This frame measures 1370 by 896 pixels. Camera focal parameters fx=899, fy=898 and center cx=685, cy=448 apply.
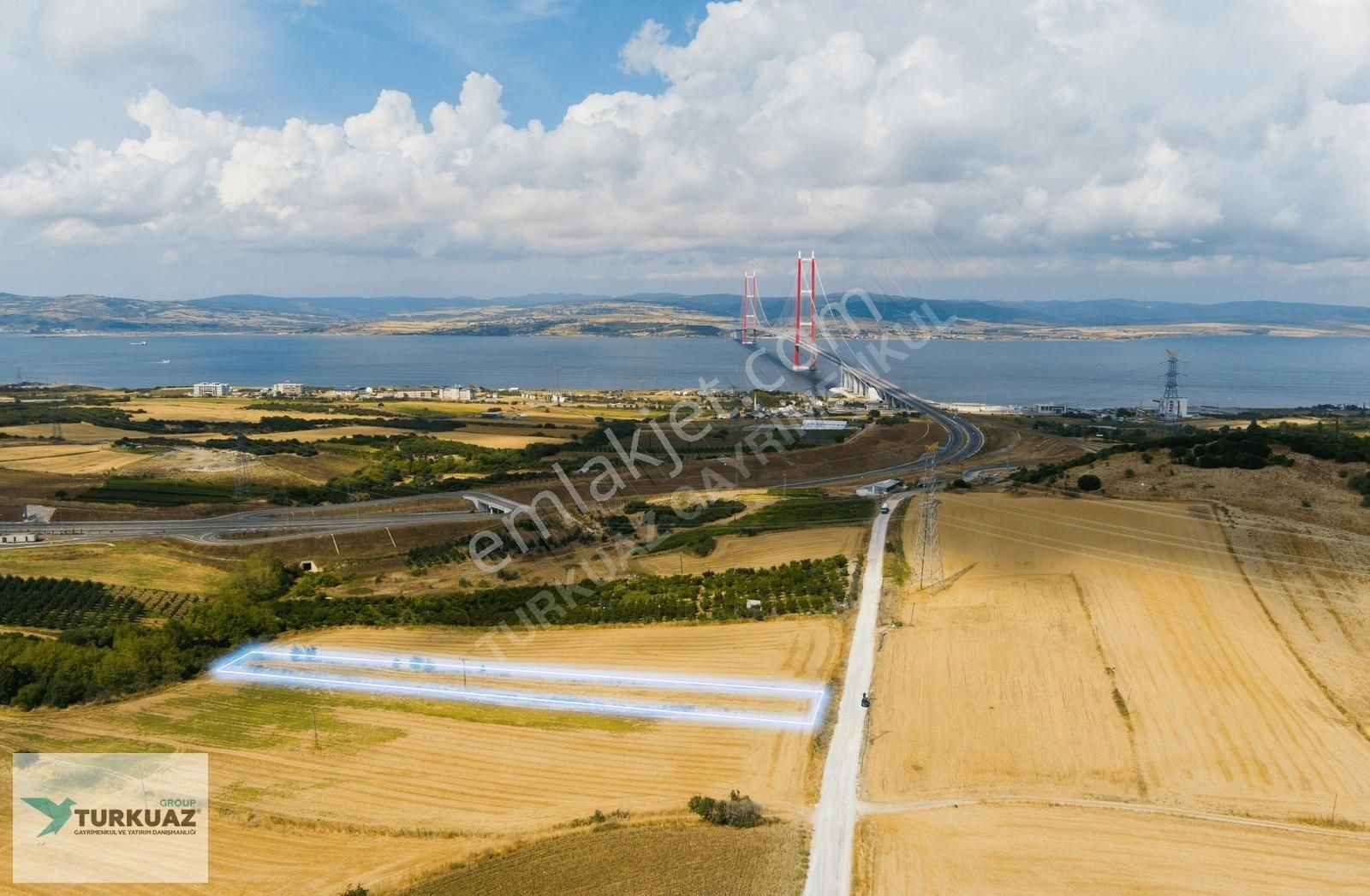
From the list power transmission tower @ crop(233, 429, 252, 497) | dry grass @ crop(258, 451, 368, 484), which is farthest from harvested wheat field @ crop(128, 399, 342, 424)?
power transmission tower @ crop(233, 429, 252, 497)

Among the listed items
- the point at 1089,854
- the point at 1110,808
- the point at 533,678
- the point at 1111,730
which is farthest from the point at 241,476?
the point at 1089,854

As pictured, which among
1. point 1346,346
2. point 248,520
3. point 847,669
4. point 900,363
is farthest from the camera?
point 1346,346

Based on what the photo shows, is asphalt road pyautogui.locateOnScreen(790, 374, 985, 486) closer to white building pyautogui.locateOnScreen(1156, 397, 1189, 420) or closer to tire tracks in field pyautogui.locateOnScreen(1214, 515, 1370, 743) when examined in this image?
tire tracks in field pyautogui.locateOnScreen(1214, 515, 1370, 743)

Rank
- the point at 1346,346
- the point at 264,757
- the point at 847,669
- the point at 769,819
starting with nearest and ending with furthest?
the point at 769,819
the point at 264,757
the point at 847,669
the point at 1346,346

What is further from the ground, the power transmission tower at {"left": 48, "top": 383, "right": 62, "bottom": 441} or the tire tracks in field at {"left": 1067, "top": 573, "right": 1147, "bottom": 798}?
the power transmission tower at {"left": 48, "top": 383, "right": 62, "bottom": 441}

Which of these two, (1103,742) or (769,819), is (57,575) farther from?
(1103,742)

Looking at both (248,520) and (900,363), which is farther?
(900,363)

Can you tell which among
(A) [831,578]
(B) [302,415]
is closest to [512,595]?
(A) [831,578]
